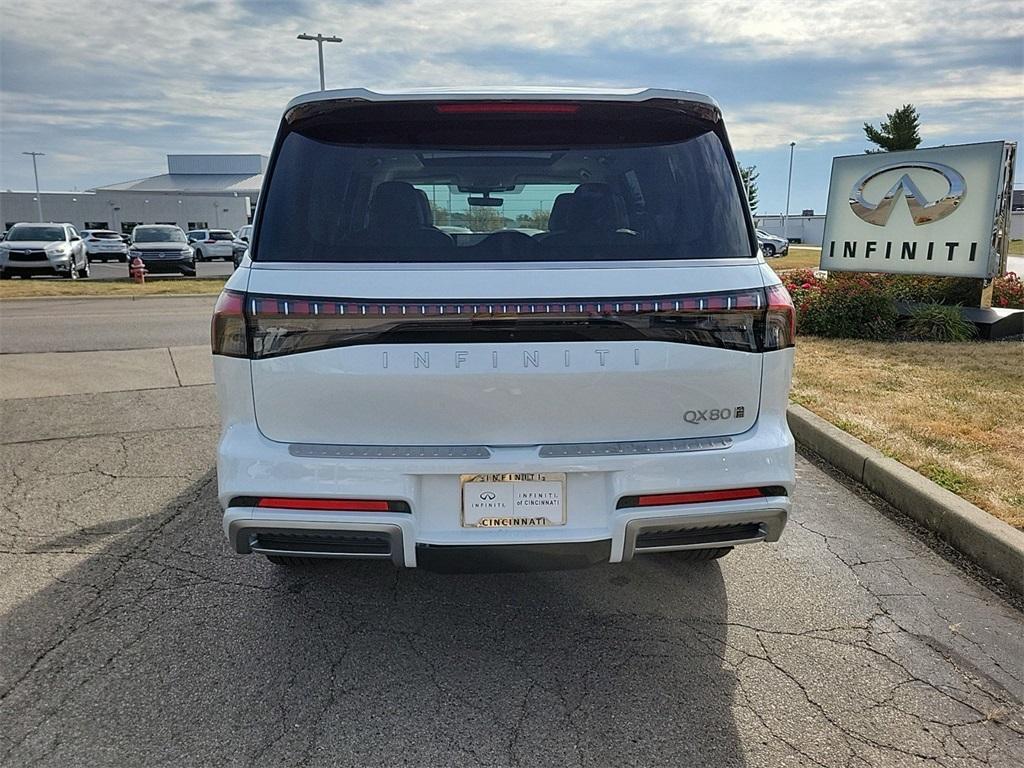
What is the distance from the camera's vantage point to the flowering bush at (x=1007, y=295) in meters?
10.5

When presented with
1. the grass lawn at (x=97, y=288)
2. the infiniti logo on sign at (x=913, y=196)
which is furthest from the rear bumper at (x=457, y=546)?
the grass lawn at (x=97, y=288)

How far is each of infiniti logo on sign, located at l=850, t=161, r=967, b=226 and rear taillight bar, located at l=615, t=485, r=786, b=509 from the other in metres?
9.00

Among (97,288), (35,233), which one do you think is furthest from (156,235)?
(97,288)

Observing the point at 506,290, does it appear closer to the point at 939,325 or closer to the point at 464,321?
the point at 464,321

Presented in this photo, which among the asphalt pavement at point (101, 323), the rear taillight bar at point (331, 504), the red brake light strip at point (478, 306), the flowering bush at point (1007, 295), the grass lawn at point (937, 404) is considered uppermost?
the red brake light strip at point (478, 306)

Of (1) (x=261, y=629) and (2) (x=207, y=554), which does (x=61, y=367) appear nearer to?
(2) (x=207, y=554)

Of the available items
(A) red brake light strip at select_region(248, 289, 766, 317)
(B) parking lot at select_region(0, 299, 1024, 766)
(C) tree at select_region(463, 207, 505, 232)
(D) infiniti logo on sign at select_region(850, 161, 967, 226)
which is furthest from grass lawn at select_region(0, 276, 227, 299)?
(A) red brake light strip at select_region(248, 289, 766, 317)

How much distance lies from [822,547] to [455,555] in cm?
223

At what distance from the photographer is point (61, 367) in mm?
8211

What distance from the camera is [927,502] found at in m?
4.06

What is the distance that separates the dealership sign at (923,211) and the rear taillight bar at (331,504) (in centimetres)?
937

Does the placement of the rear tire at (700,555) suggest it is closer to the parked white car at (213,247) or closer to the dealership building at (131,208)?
the parked white car at (213,247)

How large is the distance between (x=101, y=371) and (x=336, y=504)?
6.69 meters

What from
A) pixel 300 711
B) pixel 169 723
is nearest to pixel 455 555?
pixel 300 711
